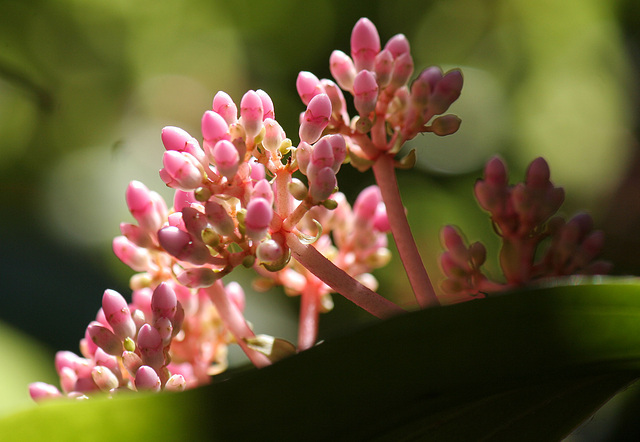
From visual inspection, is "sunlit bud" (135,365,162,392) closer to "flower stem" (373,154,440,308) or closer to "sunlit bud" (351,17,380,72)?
"flower stem" (373,154,440,308)

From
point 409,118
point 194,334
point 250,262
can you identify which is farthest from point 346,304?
point 250,262

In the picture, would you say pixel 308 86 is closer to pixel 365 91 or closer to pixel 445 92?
pixel 365 91

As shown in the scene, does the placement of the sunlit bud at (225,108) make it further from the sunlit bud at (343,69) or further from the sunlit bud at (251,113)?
the sunlit bud at (343,69)

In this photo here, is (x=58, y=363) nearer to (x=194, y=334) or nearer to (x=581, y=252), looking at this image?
(x=194, y=334)

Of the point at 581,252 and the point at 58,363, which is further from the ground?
the point at 581,252

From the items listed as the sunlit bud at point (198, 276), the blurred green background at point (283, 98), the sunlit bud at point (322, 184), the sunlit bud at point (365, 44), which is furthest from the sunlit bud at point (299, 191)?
the blurred green background at point (283, 98)

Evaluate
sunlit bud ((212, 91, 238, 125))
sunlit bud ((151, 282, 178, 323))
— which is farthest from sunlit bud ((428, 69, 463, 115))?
sunlit bud ((151, 282, 178, 323))
